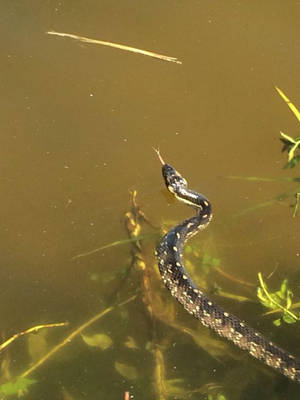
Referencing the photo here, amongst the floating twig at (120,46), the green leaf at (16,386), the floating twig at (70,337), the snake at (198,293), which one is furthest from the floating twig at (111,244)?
the floating twig at (120,46)

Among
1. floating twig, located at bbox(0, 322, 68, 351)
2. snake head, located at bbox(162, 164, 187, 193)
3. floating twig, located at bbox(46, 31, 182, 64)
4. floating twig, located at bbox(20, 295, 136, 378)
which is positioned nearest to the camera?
floating twig, located at bbox(20, 295, 136, 378)

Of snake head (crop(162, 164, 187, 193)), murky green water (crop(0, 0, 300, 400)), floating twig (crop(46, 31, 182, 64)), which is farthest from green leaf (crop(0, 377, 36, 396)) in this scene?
floating twig (crop(46, 31, 182, 64))

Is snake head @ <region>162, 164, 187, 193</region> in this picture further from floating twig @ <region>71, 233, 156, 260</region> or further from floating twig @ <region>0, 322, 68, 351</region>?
floating twig @ <region>0, 322, 68, 351</region>

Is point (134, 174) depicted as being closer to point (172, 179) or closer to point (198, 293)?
point (172, 179)

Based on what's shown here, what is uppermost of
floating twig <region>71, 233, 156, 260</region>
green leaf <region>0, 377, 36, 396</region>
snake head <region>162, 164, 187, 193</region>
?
snake head <region>162, 164, 187, 193</region>

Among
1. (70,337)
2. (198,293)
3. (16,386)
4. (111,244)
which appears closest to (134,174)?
(111,244)

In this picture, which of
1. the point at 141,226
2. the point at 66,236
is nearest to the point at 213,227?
the point at 141,226
